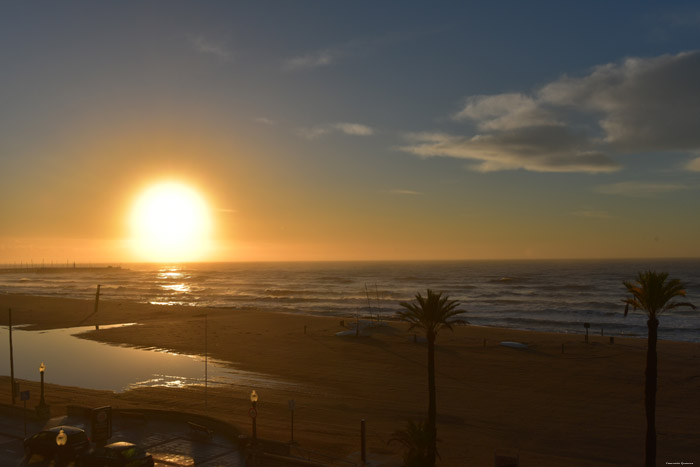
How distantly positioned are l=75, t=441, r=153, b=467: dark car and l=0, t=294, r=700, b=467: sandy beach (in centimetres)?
666

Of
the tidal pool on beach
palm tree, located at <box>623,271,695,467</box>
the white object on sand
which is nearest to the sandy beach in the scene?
the white object on sand

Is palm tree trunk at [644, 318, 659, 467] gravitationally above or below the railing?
above

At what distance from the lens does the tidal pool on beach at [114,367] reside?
35.0 m

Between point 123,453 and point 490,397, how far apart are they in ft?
69.2

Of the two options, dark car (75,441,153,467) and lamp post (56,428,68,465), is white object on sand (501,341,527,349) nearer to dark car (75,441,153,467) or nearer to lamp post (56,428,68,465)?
dark car (75,441,153,467)

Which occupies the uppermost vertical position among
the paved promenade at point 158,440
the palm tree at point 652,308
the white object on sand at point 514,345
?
the palm tree at point 652,308

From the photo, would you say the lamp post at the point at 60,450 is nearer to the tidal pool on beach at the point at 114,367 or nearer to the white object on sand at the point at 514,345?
the tidal pool on beach at the point at 114,367

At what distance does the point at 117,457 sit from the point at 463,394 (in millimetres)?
20604

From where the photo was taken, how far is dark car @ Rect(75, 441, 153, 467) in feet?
54.5

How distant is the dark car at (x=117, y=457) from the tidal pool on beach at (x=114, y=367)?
53.5 feet

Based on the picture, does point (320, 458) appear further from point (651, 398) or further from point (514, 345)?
point (514, 345)

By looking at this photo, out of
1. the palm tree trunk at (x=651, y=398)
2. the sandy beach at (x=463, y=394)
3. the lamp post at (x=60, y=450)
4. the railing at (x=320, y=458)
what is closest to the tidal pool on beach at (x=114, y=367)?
the sandy beach at (x=463, y=394)

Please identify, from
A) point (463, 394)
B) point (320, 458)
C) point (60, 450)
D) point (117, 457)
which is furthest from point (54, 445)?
point (463, 394)

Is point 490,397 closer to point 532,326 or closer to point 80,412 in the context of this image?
point 80,412
